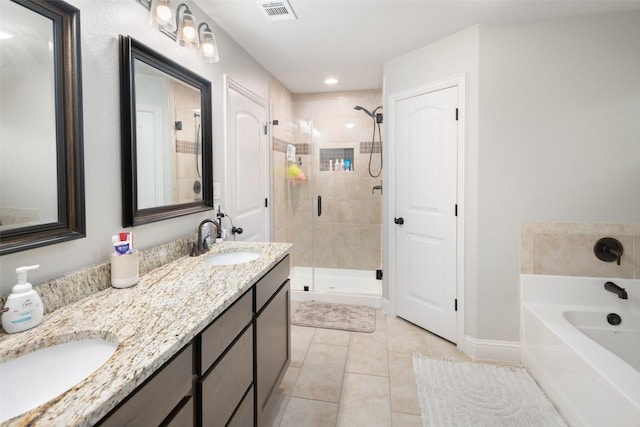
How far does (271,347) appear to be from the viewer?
68.1 inches

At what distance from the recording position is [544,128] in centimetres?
224

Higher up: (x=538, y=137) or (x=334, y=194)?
(x=538, y=137)

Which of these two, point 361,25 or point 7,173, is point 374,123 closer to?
point 361,25

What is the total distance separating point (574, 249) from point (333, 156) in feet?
7.97

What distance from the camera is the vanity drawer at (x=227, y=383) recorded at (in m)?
1.08

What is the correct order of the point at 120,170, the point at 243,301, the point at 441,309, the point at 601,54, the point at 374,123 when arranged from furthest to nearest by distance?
the point at 374,123
the point at 441,309
the point at 601,54
the point at 120,170
the point at 243,301

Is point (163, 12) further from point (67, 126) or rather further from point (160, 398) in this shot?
point (160, 398)

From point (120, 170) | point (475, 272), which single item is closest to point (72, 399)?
point (120, 170)

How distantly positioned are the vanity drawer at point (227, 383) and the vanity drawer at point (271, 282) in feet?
0.50

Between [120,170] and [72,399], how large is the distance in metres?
1.08

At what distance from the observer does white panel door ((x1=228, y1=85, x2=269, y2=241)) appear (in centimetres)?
253

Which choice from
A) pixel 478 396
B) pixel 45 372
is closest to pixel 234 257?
pixel 45 372

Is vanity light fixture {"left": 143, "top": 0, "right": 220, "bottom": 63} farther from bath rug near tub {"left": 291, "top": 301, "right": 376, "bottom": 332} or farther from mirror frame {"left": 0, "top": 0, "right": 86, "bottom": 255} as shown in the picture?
bath rug near tub {"left": 291, "top": 301, "right": 376, "bottom": 332}

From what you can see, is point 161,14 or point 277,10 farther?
point 277,10
